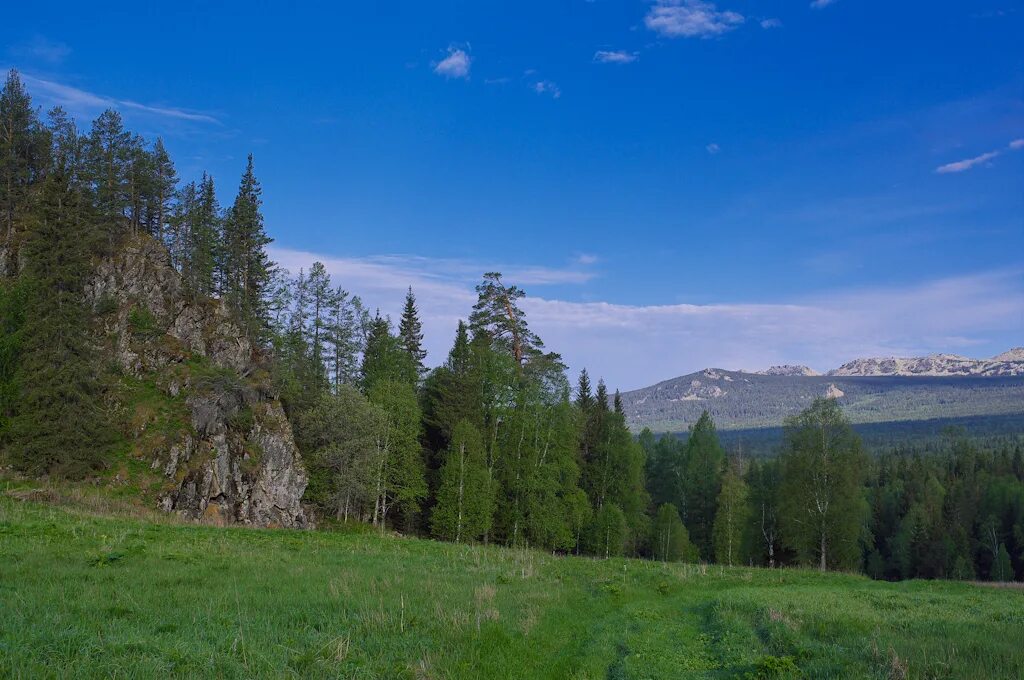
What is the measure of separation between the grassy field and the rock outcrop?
16.9 metres


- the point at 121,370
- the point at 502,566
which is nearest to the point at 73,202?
the point at 121,370

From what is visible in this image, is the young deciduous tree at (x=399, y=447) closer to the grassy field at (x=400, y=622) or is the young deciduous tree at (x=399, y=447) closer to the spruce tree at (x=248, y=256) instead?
the spruce tree at (x=248, y=256)

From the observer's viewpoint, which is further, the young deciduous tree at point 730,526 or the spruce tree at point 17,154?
the young deciduous tree at point 730,526

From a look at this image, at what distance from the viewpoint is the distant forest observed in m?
34.6

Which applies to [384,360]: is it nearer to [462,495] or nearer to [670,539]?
[462,495]

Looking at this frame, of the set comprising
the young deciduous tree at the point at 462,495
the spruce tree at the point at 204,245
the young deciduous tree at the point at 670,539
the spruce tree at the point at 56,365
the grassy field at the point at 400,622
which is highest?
the spruce tree at the point at 204,245

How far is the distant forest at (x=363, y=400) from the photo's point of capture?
34625 mm

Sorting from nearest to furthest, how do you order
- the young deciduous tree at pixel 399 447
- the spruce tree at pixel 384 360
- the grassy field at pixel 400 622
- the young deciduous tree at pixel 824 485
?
the grassy field at pixel 400 622 → the young deciduous tree at pixel 399 447 → the young deciduous tree at pixel 824 485 → the spruce tree at pixel 384 360

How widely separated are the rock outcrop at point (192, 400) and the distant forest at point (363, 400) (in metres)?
1.32

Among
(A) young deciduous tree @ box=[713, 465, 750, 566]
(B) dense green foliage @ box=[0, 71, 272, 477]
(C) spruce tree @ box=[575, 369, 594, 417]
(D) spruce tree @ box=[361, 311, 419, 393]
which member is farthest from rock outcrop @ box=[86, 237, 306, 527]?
(A) young deciduous tree @ box=[713, 465, 750, 566]

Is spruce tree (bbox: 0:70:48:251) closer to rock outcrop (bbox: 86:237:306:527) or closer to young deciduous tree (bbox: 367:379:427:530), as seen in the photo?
rock outcrop (bbox: 86:237:306:527)

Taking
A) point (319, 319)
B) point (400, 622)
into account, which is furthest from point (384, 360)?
point (400, 622)

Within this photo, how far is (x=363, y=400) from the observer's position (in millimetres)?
44344

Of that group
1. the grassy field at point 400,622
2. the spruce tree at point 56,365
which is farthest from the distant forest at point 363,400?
the grassy field at point 400,622
